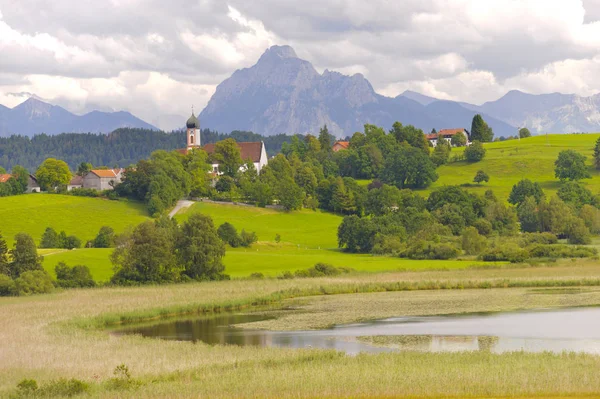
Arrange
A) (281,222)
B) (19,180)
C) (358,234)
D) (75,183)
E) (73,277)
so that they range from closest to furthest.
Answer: (73,277) < (358,234) < (281,222) < (19,180) < (75,183)

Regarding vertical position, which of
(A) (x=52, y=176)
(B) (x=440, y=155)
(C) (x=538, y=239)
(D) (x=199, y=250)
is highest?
(B) (x=440, y=155)

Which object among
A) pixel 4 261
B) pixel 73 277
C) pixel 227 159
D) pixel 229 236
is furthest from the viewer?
pixel 227 159

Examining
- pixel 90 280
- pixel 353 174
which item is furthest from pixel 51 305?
pixel 353 174

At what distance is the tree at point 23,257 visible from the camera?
7375cm

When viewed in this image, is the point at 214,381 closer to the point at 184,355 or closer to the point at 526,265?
the point at 184,355

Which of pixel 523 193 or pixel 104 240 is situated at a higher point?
pixel 523 193

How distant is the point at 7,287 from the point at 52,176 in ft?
320

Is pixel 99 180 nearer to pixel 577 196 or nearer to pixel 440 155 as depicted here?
pixel 440 155

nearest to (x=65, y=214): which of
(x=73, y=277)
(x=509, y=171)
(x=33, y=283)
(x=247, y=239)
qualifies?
(x=247, y=239)

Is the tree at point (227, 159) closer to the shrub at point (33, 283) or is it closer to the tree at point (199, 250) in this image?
the tree at point (199, 250)

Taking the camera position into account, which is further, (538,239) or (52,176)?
(52,176)

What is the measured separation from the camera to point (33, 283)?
6919cm

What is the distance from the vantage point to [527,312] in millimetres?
54281

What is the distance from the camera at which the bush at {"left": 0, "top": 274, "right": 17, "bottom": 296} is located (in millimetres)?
69125
